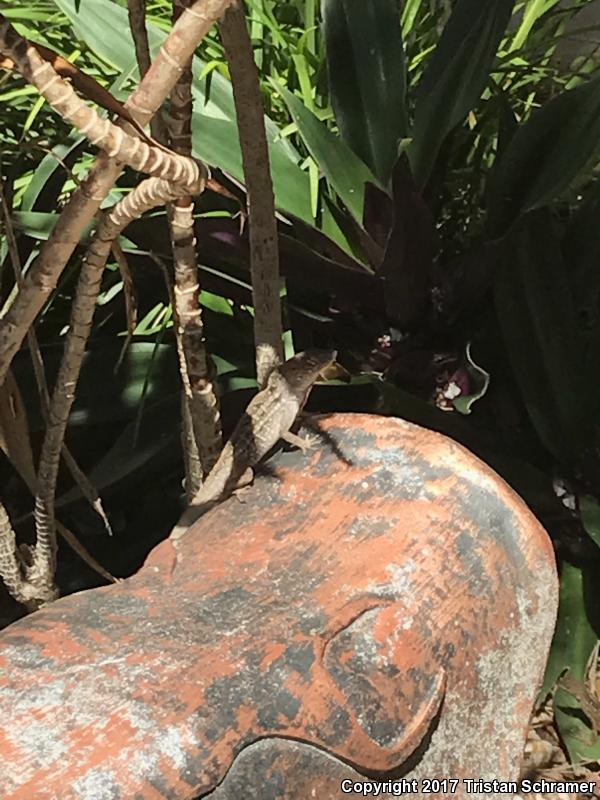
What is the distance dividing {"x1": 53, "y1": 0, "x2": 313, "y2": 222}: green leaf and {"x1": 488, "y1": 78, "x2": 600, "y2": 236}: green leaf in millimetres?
229

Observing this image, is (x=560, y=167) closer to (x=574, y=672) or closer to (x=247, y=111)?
(x=247, y=111)

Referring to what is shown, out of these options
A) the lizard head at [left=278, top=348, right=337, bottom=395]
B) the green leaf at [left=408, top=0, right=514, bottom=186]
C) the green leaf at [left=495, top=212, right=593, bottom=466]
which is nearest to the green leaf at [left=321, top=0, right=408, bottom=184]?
the green leaf at [left=408, top=0, right=514, bottom=186]

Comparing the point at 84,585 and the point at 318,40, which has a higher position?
the point at 318,40

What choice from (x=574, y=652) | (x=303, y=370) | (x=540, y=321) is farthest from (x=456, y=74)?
(x=574, y=652)

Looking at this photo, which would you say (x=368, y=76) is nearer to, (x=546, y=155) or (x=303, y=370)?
(x=546, y=155)

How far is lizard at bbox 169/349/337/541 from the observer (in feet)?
2.19

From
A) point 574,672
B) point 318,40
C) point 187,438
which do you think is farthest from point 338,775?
point 318,40

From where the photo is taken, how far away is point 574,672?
3.13ft

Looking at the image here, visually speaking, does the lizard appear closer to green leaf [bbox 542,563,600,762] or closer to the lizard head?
the lizard head

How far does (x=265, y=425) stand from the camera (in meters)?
0.67

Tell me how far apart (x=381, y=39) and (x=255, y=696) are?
771mm

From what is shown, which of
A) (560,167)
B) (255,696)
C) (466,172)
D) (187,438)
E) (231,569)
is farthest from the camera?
(466,172)

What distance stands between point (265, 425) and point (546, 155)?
0.47 metres

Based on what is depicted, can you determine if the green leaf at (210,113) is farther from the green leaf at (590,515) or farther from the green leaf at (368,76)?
the green leaf at (590,515)
